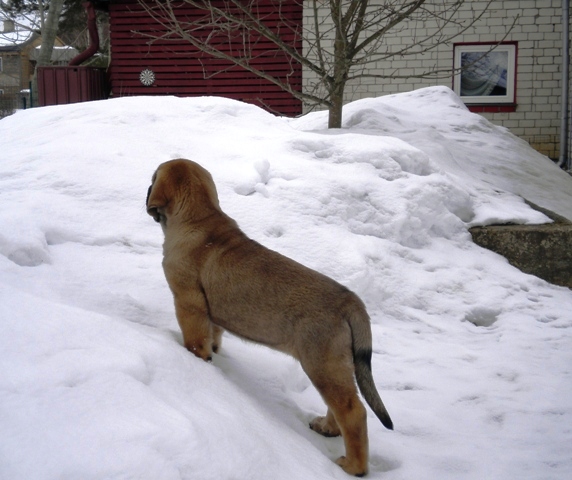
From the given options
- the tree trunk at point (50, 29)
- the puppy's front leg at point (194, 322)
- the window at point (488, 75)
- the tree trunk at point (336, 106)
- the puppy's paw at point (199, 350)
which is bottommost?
the puppy's paw at point (199, 350)

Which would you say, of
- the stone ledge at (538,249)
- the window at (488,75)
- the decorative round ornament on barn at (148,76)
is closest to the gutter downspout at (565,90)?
the window at (488,75)

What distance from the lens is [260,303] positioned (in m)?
3.22

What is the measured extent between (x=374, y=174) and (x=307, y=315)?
373cm

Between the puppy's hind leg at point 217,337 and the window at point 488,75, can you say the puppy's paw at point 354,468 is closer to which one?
the puppy's hind leg at point 217,337

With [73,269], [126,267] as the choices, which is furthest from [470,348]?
[73,269]

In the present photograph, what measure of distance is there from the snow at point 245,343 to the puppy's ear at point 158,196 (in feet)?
1.98

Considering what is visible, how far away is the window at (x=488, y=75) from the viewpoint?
53.4ft

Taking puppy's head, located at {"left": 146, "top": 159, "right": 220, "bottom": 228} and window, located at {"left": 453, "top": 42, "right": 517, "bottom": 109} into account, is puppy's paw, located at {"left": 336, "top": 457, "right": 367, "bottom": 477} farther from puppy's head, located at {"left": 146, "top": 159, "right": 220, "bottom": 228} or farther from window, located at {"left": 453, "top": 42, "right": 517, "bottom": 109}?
window, located at {"left": 453, "top": 42, "right": 517, "bottom": 109}

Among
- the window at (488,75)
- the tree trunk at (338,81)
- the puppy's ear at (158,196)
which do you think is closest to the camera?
the puppy's ear at (158,196)

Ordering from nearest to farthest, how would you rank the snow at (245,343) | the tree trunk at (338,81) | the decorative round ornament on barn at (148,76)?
the snow at (245,343), the tree trunk at (338,81), the decorative round ornament on barn at (148,76)

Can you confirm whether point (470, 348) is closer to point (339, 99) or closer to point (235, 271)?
point (235, 271)

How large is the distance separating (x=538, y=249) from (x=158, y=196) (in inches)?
171

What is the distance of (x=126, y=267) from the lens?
4.23m

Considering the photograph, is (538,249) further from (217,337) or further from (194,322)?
(194,322)
